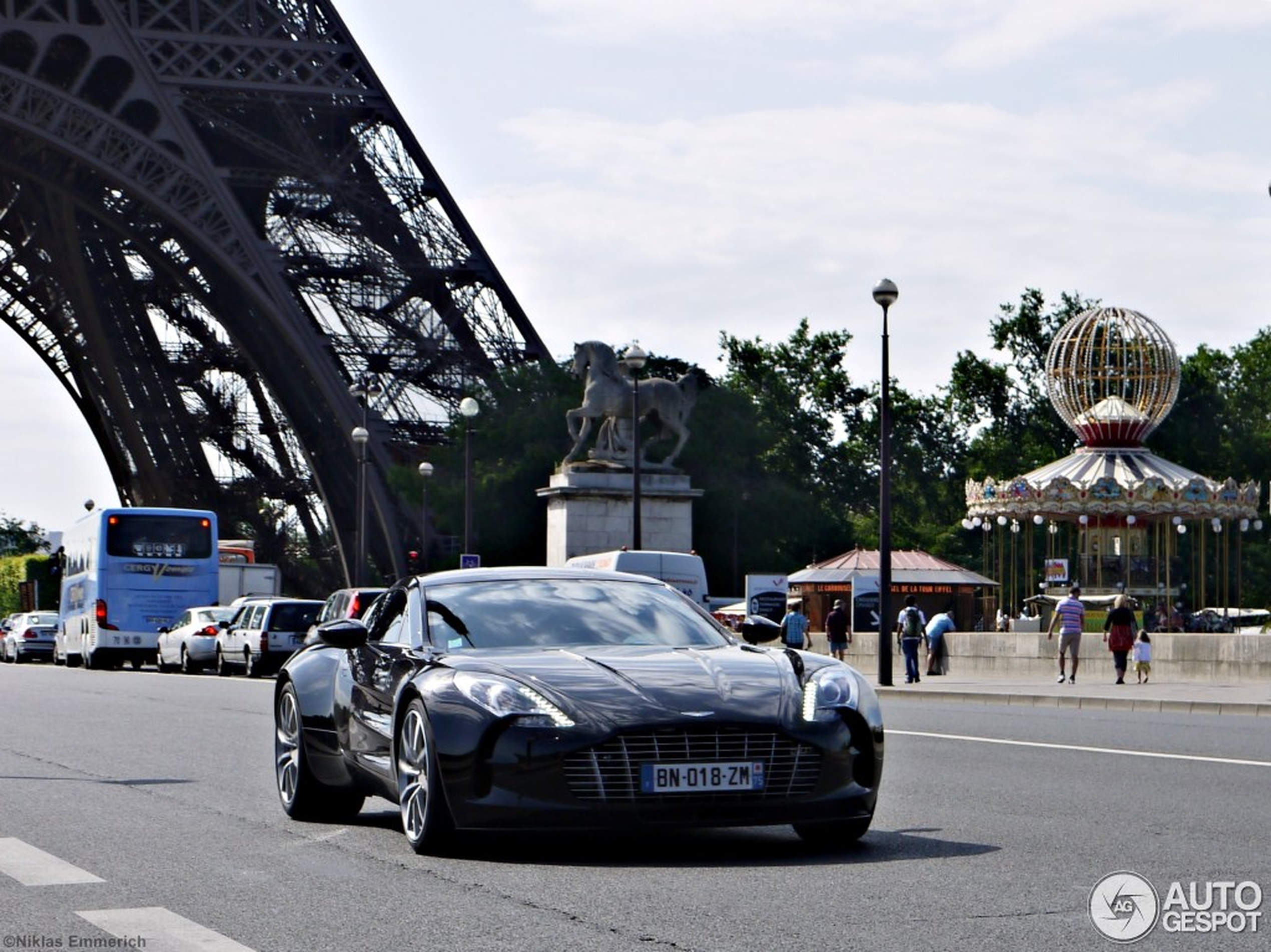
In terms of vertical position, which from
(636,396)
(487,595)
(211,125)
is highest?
(211,125)

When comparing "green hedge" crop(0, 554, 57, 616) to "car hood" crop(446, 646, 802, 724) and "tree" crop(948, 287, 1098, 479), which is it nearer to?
"tree" crop(948, 287, 1098, 479)

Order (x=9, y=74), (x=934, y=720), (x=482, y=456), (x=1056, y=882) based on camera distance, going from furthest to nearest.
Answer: (x=482, y=456), (x=9, y=74), (x=934, y=720), (x=1056, y=882)

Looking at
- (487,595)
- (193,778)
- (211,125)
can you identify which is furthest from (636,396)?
(487,595)

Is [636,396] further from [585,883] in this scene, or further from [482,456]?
[585,883]

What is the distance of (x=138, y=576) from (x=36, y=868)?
36.0 meters

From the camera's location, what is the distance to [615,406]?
45.6 m

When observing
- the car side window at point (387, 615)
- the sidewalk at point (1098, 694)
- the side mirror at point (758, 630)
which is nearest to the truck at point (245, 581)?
the sidewalk at point (1098, 694)

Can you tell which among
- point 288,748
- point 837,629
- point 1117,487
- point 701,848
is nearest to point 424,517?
point 1117,487

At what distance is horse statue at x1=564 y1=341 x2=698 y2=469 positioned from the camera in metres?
45.4

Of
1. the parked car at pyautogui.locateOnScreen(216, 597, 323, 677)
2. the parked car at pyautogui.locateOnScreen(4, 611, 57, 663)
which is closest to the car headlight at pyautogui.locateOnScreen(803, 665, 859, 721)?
the parked car at pyautogui.locateOnScreen(216, 597, 323, 677)

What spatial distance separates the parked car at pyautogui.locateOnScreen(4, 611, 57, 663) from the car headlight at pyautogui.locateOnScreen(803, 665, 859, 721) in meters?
49.7

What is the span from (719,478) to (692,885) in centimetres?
5765

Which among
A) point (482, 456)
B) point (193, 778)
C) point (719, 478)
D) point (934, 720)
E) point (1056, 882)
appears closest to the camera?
point (1056, 882)

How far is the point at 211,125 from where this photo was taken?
177 feet
